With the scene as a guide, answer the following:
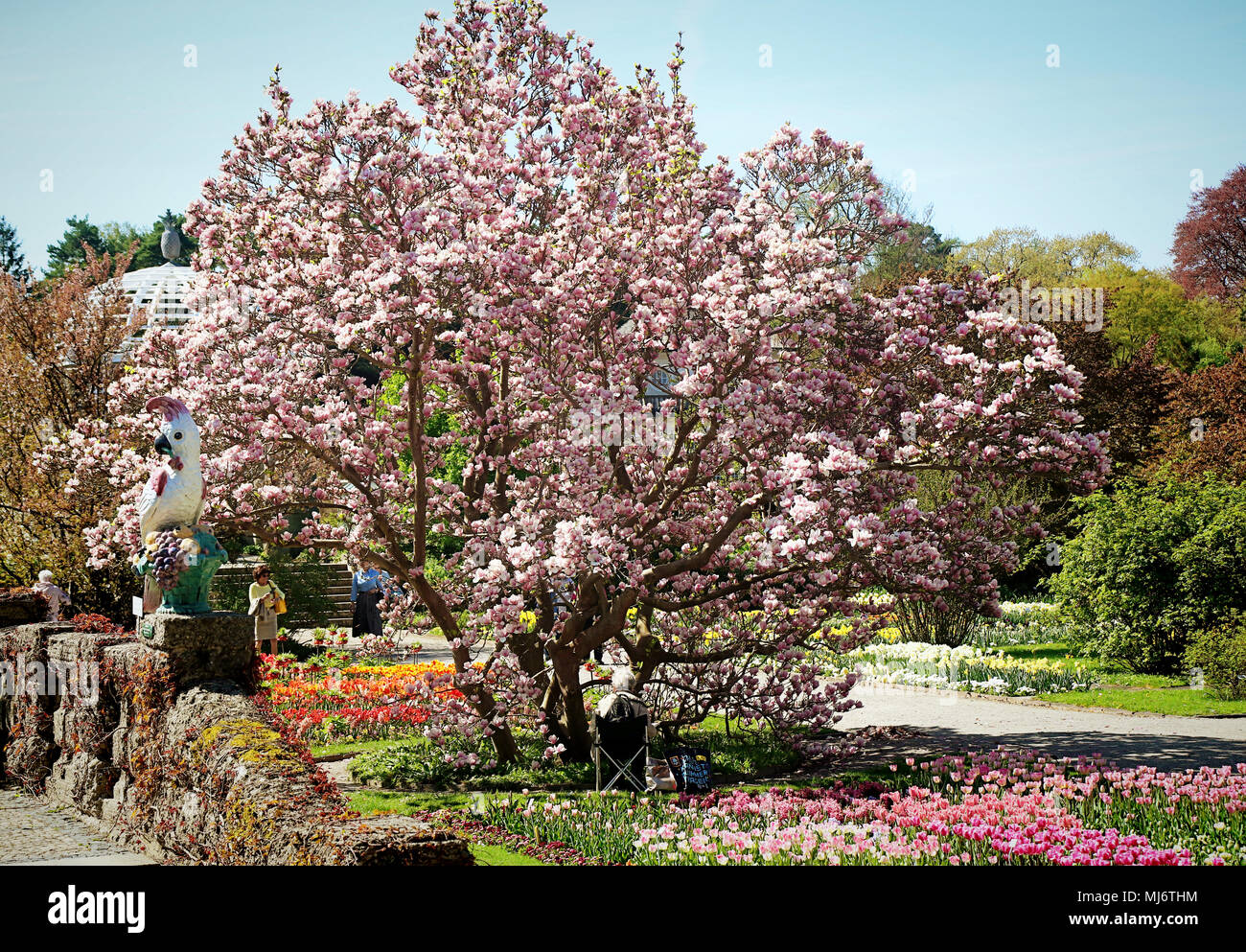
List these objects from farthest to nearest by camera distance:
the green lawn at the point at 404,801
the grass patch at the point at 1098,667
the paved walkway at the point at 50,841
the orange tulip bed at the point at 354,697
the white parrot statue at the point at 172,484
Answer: the grass patch at the point at 1098,667, the orange tulip bed at the point at 354,697, the green lawn at the point at 404,801, the white parrot statue at the point at 172,484, the paved walkway at the point at 50,841

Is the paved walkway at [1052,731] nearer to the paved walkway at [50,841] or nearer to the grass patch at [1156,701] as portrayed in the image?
the grass patch at [1156,701]

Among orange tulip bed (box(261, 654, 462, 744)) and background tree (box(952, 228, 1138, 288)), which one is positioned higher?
background tree (box(952, 228, 1138, 288))

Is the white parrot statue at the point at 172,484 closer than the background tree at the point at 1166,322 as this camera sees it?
Yes

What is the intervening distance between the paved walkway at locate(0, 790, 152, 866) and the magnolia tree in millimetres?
2609

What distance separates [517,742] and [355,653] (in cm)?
789

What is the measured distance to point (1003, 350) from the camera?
10844mm

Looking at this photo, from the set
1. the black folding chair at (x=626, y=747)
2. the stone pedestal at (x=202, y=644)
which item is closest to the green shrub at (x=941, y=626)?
the black folding chair at (x=626, y=747)

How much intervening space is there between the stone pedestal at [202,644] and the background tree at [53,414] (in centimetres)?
774

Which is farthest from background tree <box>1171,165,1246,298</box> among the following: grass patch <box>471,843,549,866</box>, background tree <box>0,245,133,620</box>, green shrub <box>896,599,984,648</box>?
grass patch <box>471,843,549,866</box>

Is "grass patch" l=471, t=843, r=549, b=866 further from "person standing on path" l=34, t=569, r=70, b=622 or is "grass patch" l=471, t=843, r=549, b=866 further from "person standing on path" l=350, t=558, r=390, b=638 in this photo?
"person standing on path" l=350, t=558, r=390, b=638

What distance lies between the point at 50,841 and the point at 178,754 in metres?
1.75

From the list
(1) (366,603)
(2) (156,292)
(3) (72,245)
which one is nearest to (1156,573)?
(1) (366,603)

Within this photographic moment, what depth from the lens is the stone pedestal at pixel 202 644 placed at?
6.78 meters

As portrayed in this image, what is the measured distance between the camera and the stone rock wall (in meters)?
4.51
